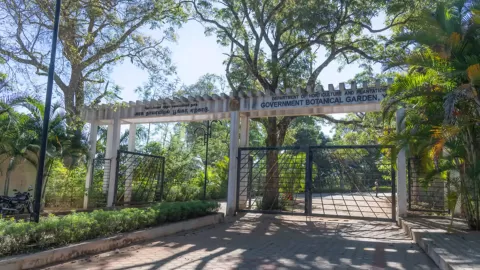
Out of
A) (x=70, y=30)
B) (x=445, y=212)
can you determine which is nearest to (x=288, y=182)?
(x=445, y=212)

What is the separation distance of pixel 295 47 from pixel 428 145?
872 cm

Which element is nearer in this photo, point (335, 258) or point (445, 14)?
point (335, 258)

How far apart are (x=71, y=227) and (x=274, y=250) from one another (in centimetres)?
375

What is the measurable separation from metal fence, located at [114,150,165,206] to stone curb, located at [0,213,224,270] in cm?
651

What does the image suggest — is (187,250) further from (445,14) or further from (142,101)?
(142,101)

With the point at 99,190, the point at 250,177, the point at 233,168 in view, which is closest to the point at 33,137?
the point at 99,190

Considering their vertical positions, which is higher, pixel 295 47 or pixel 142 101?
pixel 295 47

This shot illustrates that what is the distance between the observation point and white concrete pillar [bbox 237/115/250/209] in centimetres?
1370

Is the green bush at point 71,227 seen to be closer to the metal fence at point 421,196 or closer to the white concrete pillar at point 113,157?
the white concrete pillar at point 113,157

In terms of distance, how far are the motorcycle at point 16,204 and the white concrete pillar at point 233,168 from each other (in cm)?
621

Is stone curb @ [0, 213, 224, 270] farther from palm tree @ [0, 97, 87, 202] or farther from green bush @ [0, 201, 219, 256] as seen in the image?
palm tree @ [0, 97, 87, 202]

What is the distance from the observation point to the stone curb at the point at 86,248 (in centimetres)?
528

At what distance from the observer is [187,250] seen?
7.34 metres

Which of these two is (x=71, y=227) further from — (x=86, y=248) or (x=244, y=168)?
(x=244, y=168)
